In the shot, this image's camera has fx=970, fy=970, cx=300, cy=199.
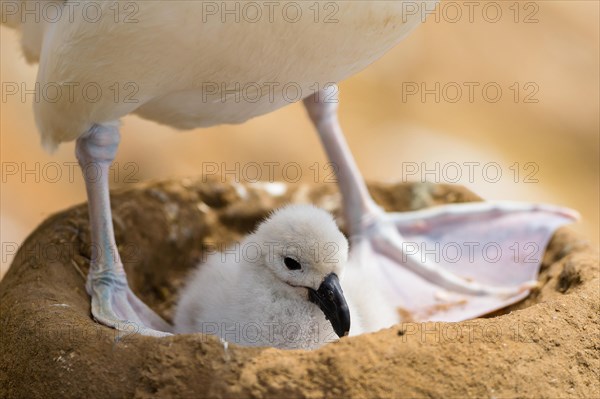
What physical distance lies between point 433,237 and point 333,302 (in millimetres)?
1227

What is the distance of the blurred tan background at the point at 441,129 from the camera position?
5594 millimetres

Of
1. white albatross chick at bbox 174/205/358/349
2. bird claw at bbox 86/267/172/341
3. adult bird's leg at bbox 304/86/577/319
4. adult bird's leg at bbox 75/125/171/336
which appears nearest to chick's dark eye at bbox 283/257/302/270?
white albatross chick at bbox 174/205/358/349

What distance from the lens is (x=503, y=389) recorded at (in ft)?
7.18

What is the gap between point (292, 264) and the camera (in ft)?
8.75

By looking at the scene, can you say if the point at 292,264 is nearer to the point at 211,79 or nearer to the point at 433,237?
the point at 211,79

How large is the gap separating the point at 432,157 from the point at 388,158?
283mm

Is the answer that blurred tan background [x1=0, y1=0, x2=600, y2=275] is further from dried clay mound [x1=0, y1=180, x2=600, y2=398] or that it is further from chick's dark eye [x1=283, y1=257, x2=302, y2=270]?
chick's dark eye [x1=283, y1=257, x2=302, y2=270]

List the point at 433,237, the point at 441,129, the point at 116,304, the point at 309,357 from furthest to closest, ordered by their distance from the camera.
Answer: the point at 441,129 < the point at 433,237 < the point at 116,304 < the point at 309,357

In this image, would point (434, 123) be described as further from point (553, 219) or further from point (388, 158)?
point (553, 219)

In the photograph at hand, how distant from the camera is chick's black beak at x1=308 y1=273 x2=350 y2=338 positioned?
97.5 inches

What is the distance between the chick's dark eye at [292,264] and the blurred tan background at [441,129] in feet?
9.27

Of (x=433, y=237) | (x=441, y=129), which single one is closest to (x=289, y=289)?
(x=433, y=237)

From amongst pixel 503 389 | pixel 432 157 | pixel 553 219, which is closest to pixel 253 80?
pixel 503 389

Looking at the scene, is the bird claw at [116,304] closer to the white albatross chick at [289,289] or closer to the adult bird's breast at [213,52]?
the white albatross chick at [289,289]
